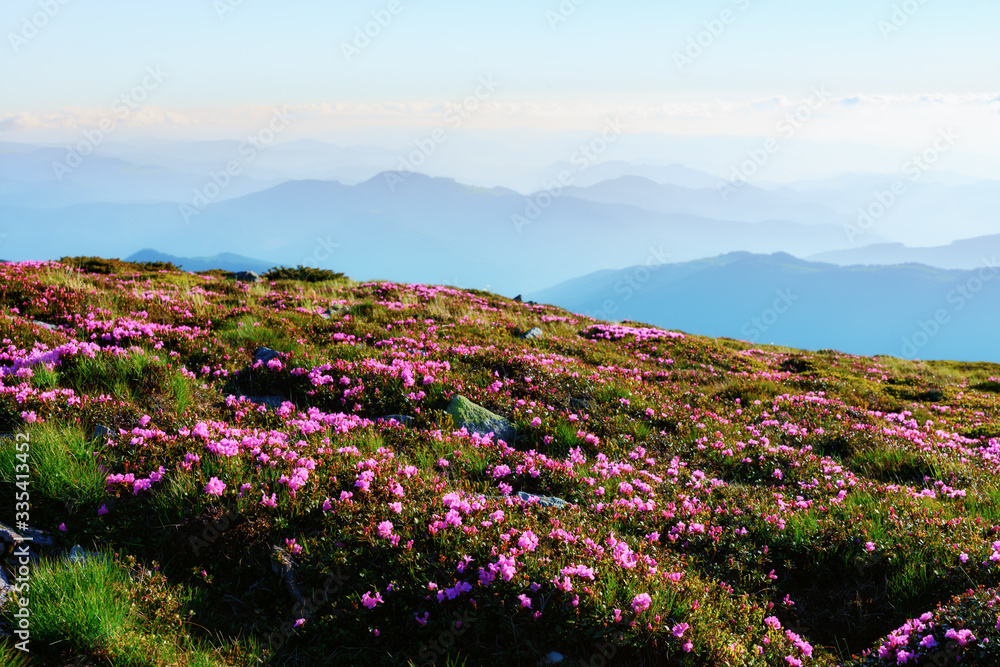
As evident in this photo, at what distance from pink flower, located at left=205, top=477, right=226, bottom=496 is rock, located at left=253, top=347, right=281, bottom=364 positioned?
16.5 feet

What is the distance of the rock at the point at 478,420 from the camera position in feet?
28.2

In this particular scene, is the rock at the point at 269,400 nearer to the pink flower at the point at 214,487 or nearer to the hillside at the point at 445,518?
the hillside at the point at 445,518

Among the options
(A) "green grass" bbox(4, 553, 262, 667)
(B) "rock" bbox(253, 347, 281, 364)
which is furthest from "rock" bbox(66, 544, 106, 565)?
(B) "rock" bbox(253, 347, 281, 364)

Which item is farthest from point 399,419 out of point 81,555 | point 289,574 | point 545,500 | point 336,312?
point 336,312

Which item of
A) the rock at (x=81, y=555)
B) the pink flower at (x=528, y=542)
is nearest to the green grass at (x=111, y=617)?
the rock at (x=81, y=555)

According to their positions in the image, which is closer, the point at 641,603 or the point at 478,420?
the point at 641,603

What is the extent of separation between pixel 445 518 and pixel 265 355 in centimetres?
663

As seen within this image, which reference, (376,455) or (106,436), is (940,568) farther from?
(106,436)

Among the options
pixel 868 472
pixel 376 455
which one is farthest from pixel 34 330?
pixel 868 472

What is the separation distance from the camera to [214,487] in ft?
17.3

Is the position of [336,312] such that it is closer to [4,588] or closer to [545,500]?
[545,500]

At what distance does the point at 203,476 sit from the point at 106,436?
5.33 ft

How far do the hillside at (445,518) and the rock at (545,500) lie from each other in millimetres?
53

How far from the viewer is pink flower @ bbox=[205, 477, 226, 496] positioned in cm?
525
